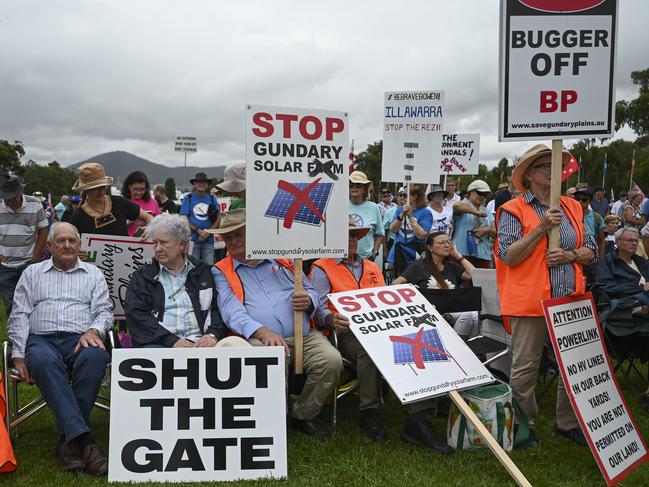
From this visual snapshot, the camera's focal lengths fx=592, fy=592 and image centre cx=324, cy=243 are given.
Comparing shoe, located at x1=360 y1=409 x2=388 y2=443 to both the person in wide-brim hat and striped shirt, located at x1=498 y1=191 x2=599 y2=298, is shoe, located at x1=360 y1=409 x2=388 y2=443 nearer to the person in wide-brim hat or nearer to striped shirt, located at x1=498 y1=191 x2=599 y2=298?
striped shirt, located at x1=498 y1=191 x2=599 y2=298

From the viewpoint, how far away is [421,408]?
4137mm

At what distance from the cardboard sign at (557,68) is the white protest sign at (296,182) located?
1147mm

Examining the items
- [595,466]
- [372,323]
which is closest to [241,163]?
[372,323]

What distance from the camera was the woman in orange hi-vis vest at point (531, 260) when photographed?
3789mm

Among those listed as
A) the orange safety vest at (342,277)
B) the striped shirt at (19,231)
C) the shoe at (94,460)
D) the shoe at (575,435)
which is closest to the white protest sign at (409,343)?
the orange safety vest at (342,277)

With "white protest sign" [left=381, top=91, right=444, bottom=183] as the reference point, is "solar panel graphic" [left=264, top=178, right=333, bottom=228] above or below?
below

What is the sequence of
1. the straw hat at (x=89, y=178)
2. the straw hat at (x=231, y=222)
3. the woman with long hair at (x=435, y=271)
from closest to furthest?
the straw hat at (x=231, y=222)
the straw hat at (x=89, y=178)
the woman with long hair at (x=435, y=271)

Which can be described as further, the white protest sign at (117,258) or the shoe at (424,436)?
the white protest sign at (117,258)

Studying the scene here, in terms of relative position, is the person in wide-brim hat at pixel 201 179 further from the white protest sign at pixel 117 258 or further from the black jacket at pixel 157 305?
the black jacket at pixel 157 305

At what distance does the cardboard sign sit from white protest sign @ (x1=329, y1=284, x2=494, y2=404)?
1.42 meters

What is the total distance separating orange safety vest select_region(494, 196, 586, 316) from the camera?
12.5 feet

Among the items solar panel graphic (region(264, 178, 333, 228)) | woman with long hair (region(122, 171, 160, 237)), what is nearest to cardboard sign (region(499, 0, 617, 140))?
solar panel graphic (region(264, 178, 333, 228))

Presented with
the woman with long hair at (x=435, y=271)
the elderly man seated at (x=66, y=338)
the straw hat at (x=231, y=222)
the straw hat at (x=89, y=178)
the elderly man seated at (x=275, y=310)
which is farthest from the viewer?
the woman with long hair at (x=435, y=271)

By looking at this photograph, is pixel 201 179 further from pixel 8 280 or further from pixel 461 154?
pixel 461 154
